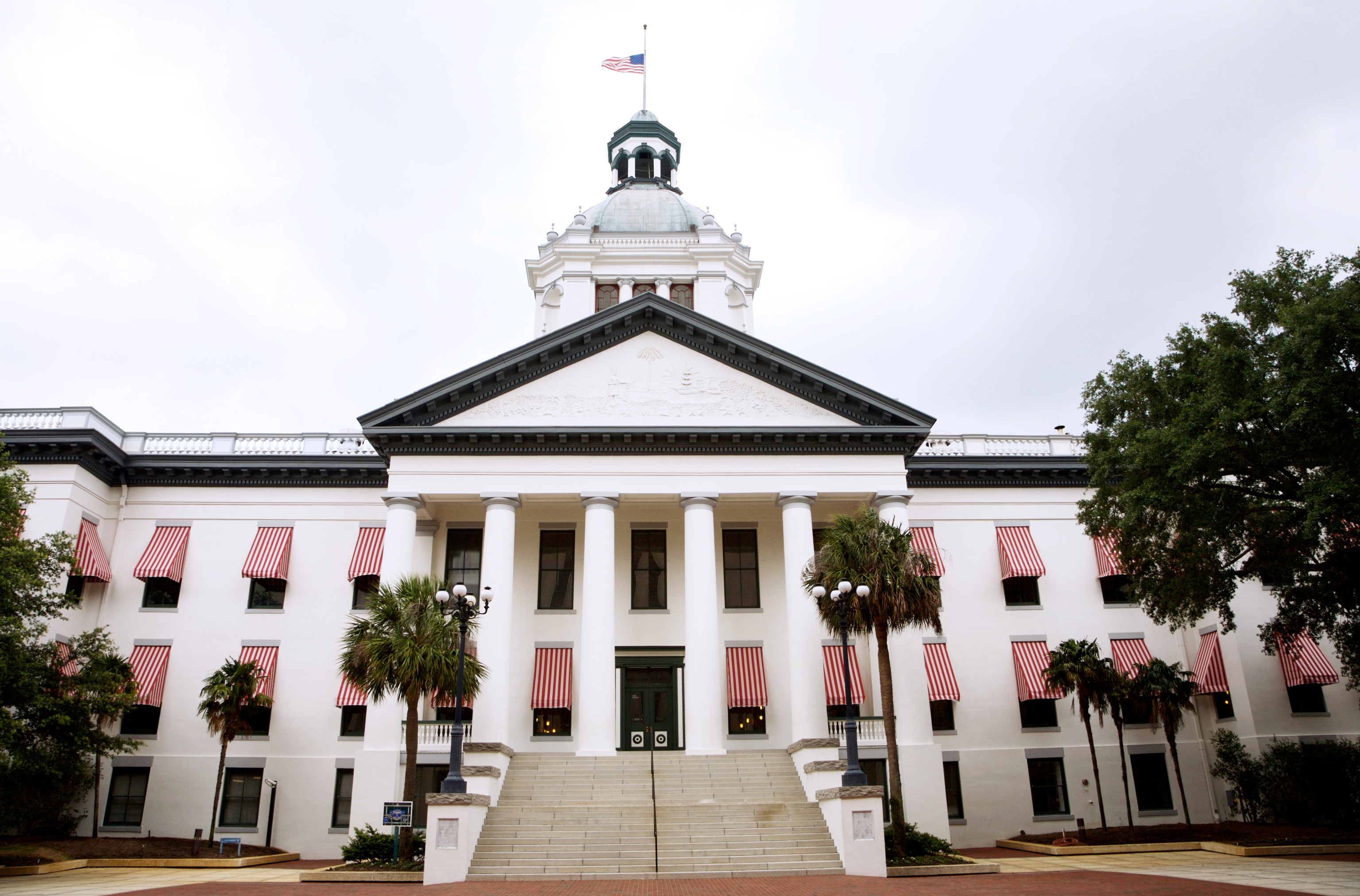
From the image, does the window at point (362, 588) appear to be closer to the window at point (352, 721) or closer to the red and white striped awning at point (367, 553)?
the red and white striped awning at point (367, 553)

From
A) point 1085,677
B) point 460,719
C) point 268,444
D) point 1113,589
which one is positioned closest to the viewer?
point 460,719

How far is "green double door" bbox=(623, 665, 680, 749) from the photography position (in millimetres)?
28438

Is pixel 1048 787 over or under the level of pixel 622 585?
under

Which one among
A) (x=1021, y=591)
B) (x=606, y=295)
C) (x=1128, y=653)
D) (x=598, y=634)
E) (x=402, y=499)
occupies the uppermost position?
(x=606, y=295)

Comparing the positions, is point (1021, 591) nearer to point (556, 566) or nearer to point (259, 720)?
point (556, 566)

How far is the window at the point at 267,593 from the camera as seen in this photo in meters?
30.3

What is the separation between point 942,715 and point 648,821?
40.6 ft

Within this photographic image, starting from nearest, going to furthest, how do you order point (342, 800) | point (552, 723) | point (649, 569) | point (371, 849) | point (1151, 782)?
point (371, 849), point (342, 800), point (552, 723), point (1151, 782), point (649, 569)

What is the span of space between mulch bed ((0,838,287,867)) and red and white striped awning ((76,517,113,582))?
25.1 feet

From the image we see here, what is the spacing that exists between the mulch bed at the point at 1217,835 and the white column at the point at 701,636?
9904 millimetres

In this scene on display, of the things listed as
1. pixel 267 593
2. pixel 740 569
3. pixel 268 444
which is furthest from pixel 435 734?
pixel 268 444

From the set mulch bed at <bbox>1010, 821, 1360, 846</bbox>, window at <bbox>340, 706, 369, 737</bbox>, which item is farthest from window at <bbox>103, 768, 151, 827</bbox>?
mulch bed at <bbox>1010, 821, 1360, 846</bbox>

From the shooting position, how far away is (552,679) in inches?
1128

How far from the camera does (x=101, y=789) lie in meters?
27.9
